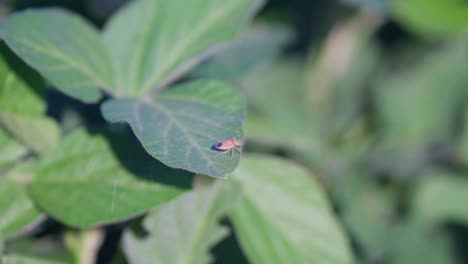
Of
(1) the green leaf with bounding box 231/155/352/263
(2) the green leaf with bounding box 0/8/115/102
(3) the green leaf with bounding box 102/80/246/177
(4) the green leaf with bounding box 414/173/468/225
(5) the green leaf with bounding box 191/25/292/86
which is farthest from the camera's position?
(4) the green leaf with bounding box 414/173/468/225

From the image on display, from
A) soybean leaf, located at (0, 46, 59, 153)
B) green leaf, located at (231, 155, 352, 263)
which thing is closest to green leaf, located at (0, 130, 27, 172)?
soybean leaf, located at (0, 46, 59, 153)

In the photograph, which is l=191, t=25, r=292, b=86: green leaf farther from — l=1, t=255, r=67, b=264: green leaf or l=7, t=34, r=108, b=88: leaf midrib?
l=1, t=255, r=67, b=264: green leaf

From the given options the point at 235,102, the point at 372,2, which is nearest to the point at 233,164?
the point at 235,102

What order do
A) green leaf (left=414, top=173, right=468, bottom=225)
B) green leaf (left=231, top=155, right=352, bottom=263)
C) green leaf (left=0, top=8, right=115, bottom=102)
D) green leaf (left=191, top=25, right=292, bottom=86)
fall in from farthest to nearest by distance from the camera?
green leaf (left=414, top=173, right=468, bottom=225) → green leaf (left=191, top=25, right=292, bottom=86) → green leaf (left=231, top=155, right=352, bottom=263) → green leaf (left=0, top=8, right=115, bottom=102)

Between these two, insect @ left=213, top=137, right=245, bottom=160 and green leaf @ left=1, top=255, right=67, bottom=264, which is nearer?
Result: insect @ left=213, top=137, right=245, bottom=160

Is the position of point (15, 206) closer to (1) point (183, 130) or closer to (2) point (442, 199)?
(1) point (183, 130)

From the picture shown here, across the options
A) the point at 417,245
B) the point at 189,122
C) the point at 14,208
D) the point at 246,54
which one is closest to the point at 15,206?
the point at 14,208

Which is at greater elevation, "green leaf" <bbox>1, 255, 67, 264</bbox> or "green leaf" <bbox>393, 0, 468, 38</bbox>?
"green leaf" <bbox>393, 0, 468, 38</bbox>

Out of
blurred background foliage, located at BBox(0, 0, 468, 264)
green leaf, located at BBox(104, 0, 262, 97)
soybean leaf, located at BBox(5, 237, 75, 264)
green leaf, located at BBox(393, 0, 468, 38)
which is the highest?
green leaf, located at BBox(104, 0, 262, 97)
